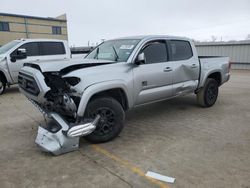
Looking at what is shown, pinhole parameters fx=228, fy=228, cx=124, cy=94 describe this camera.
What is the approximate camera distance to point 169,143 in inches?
158

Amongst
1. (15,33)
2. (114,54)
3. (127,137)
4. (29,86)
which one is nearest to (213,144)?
(127,137)

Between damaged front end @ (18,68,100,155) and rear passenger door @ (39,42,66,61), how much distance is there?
5629mm

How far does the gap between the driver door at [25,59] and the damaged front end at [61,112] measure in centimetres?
514

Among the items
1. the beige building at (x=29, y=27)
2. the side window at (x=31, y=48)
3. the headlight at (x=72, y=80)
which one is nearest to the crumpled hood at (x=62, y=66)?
the headlight at (x=72, y=80)

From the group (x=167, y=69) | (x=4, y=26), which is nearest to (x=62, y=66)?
(x=167, y=69)

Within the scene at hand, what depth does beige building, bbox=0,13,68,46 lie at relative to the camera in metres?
29.5

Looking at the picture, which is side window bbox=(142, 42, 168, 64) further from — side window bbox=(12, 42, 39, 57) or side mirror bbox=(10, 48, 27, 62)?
side window bbox=(12, 42, 39, 57)

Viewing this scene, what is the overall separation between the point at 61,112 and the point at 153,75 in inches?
76.2

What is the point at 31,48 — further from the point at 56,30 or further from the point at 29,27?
the point at 56,30

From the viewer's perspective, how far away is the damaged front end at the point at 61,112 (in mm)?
3477

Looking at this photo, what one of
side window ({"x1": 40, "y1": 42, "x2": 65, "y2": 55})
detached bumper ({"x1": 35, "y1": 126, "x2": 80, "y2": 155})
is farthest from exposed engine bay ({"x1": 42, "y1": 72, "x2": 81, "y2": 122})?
side window ({"x1": 40, "y1": 42, "x2": 65, "y2": 55})

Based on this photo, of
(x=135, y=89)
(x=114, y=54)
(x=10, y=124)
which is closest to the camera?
(x=135, y=89)

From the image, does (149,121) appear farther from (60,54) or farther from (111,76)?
(60,54)

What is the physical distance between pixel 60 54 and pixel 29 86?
5.84 metres
